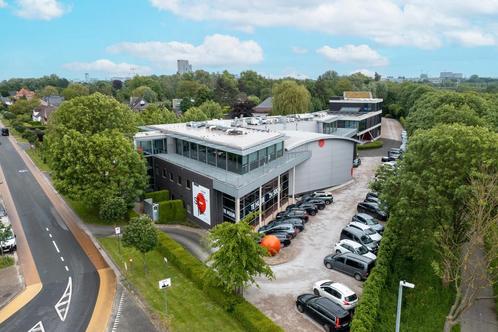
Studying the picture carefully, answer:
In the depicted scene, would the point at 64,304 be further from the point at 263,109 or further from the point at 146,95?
the point at 146,95

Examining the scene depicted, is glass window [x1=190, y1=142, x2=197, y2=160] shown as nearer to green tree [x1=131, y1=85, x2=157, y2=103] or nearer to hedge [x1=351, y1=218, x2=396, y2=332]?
hedge [x1=351, y1=218, x2=396, y2=332]

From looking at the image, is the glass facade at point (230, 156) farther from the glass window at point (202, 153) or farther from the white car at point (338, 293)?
the white car at point (338, 293)

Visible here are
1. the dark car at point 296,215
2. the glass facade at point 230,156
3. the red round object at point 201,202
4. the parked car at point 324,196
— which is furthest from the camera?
the parked car at point 324,196

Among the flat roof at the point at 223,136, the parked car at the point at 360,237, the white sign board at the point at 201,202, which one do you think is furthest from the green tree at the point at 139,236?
the parked car at the point at 360,237

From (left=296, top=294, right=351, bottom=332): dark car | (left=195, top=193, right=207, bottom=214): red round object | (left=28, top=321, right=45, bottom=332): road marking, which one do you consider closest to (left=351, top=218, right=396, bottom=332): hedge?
(left=296, top=294, right=351, bottom=332): dark car

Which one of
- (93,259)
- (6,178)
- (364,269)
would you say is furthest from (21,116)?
(364,269)

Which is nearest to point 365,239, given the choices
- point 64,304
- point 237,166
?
point 237,166
